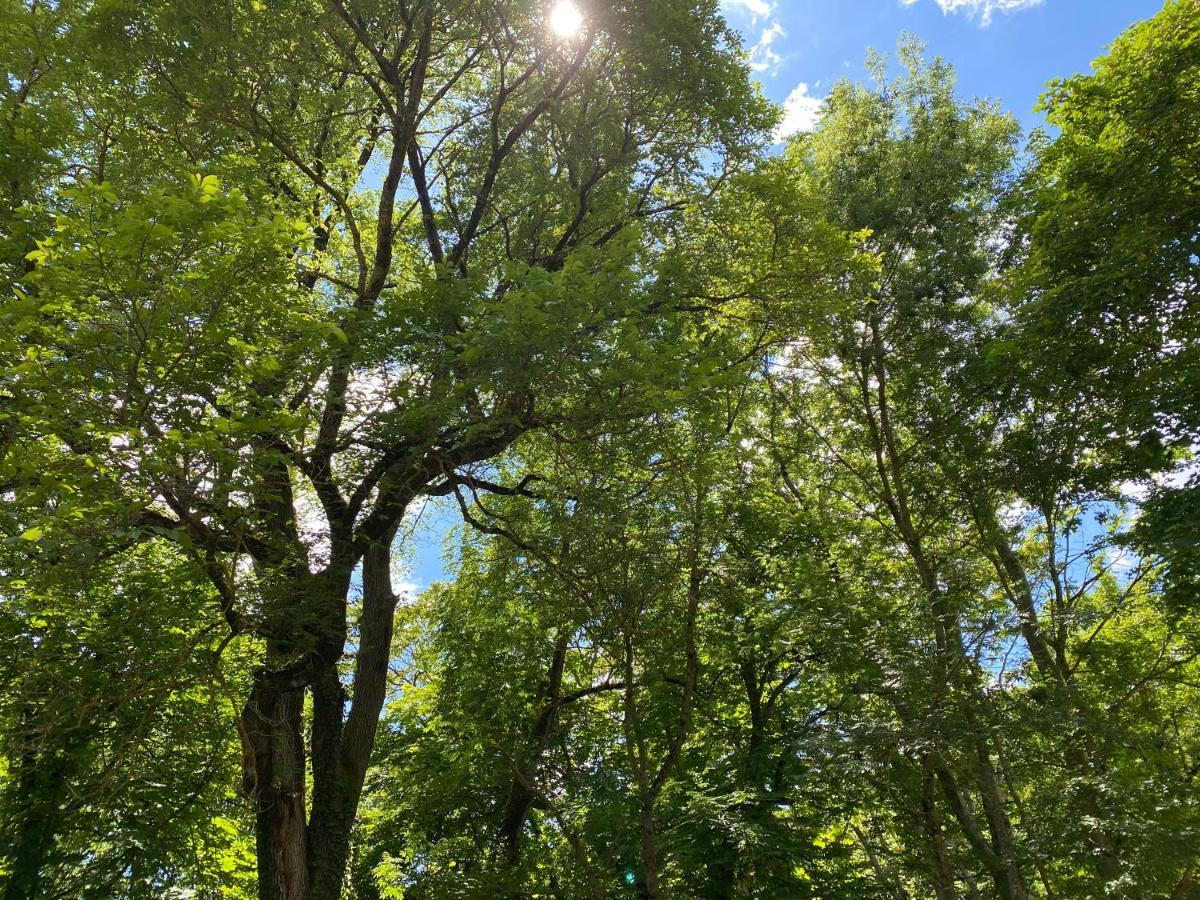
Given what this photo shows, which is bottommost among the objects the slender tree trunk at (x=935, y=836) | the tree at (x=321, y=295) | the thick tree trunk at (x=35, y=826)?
the slender tree trunk at (x=935, y=836)

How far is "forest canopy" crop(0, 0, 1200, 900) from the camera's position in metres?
5.05

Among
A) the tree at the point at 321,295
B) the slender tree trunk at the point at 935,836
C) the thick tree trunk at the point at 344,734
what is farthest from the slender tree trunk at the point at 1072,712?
the thick tree trunk at the point at 344,734

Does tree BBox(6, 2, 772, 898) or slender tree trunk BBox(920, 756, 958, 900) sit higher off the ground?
tree BBox(6, 2, 772, 898)

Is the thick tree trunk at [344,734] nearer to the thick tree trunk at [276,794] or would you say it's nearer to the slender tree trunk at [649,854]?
the thick tree trunk at [276,794]

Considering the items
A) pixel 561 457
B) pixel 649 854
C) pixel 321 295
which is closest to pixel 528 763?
pixel 649 854

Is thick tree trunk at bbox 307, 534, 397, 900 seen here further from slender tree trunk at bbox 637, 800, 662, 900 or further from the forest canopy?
slender tree trunk at bbox 637, 800, 662, 900

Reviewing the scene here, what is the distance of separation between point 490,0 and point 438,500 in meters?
5.80

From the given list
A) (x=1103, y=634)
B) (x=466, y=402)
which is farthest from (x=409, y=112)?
(x=1103, y=634)

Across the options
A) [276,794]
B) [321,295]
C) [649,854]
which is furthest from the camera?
[321,295]

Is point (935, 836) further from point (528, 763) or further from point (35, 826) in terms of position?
point (35, 826)

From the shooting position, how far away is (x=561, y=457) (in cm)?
686

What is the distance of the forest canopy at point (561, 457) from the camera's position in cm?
505

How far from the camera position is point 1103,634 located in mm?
11438

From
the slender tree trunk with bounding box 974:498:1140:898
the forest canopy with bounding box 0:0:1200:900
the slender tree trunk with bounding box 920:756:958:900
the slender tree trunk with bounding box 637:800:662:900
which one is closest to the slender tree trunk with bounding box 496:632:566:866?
the forest canopy with bounding box 0:0:1200:900
